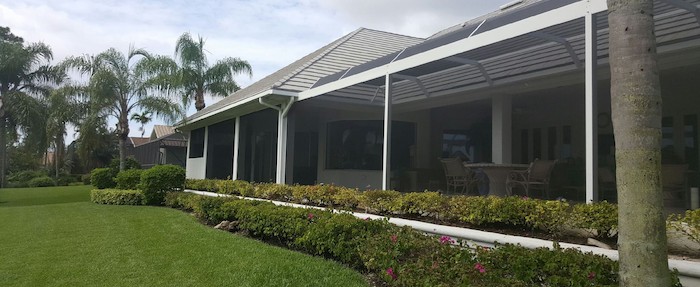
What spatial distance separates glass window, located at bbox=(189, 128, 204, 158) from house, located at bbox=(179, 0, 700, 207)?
1.45 metres

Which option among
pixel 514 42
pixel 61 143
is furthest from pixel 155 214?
pixel 61 143

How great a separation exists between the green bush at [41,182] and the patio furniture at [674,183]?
33272 mm

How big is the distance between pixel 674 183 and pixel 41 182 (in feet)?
110

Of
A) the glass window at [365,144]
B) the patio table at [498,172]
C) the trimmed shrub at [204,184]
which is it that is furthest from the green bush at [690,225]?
the trimmed shrub at [204,184]

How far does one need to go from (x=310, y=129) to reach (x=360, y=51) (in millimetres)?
2624

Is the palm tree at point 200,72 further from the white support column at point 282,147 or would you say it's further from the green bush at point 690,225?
the green bush at point 690,225

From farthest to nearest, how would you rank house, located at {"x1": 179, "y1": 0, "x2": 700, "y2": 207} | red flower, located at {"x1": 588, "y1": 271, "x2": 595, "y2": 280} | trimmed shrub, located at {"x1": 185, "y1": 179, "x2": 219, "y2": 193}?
trimmed shrub, located at {"x1": 185, "y1": 179, "x2": 219, "y2": 193}, house, located at {"x1": 179, "y1": 0, "x2": 700, "y2": 207}, red flower, located at {"x1": 588, "y1": 271, "x2": 595, "y2": 280}

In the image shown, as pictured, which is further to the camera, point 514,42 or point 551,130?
point 551,130

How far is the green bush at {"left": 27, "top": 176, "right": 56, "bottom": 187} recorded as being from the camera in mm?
29312

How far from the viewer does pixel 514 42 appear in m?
6.78

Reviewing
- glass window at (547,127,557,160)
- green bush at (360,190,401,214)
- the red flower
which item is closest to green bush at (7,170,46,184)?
green bush at (360,190,401,214)

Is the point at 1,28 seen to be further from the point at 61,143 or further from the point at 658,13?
the point at 658,13

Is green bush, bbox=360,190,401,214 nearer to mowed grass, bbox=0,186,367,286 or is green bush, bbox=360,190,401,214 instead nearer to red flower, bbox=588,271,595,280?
mowed grass, bbox=0,186,367,286

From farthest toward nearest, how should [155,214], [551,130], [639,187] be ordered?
[155,214] → [551,130] → [639,187]
